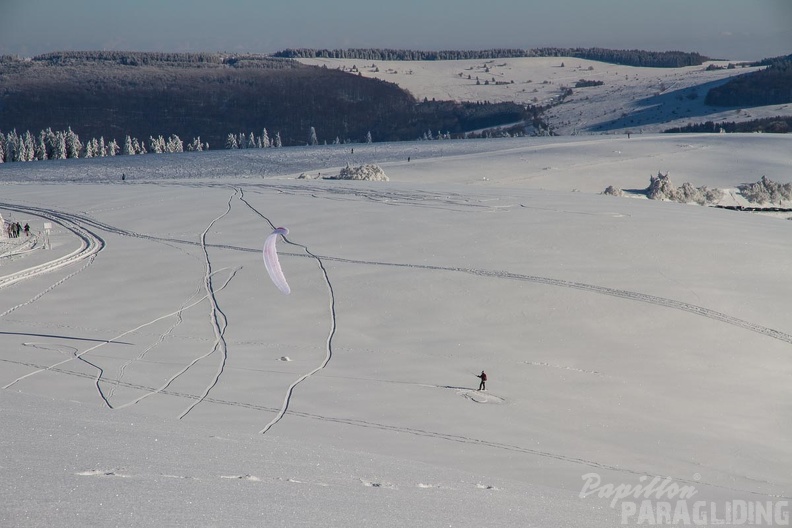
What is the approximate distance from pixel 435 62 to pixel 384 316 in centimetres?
18743

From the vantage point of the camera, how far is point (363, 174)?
4050 centimetres

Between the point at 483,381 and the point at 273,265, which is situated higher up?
the point at 273,265

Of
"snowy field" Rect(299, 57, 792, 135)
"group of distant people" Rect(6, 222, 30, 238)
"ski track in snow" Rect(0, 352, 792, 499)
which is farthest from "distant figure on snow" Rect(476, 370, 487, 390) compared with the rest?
"snowy field" Rect(299, 57, 792, 135)

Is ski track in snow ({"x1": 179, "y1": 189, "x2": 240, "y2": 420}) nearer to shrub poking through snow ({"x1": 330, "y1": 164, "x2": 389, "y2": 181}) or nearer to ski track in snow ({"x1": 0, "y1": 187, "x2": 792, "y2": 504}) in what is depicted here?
ski track in snow ({"x1": 0, "y1": 187, "x2": 792, "y2": 504})

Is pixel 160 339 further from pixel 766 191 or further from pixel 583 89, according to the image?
pixel 583 89

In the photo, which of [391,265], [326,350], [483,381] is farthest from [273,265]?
[483,381]

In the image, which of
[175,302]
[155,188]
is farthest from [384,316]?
[155,188]

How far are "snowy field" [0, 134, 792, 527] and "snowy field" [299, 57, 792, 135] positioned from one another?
63.4 m

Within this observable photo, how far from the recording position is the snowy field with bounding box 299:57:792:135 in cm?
9812

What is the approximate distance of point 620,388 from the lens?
15633mm

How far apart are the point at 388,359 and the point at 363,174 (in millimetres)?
24614

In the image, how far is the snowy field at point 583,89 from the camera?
3863 inches

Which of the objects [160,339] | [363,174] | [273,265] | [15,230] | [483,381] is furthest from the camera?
[363,174]

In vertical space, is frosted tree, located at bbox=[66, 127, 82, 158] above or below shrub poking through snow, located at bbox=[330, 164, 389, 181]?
above
